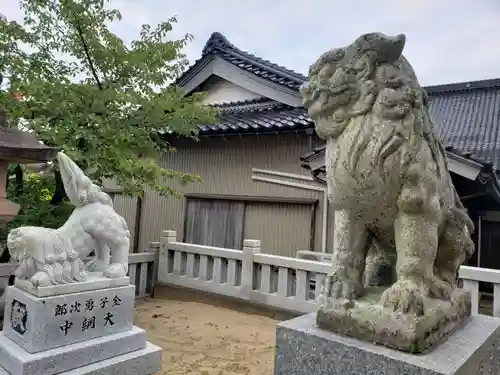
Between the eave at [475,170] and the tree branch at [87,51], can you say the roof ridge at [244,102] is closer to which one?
the tree branch at [87,51]

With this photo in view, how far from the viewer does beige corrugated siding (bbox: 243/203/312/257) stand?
272 inches

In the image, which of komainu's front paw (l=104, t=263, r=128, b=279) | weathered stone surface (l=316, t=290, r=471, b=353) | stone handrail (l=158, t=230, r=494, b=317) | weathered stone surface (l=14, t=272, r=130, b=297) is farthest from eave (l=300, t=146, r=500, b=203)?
weathered stone surface (l=14, t=272, r=130, b=297)

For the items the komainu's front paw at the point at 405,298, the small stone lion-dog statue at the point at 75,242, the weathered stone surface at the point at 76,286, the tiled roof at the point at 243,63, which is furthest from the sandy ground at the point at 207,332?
the tiled roof at the point at 243,63

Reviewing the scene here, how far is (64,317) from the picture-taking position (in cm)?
304

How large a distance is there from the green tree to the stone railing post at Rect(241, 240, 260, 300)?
5.44 feet

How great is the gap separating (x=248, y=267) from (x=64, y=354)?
3135 millimetres

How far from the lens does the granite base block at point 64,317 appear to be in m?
2.92

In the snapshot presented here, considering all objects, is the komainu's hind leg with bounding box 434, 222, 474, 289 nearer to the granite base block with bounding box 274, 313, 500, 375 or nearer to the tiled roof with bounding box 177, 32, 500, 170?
the granite base block with bounding box 274, 313, 500, 375

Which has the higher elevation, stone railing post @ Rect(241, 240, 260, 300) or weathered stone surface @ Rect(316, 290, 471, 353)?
weathered stone surface @ Rect(316, 290, 471, 353)

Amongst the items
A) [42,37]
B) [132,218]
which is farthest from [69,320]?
[132,218]

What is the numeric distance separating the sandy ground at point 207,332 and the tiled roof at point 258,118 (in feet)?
10.6

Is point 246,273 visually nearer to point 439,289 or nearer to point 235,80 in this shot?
→ point 439,289

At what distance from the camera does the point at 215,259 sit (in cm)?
616

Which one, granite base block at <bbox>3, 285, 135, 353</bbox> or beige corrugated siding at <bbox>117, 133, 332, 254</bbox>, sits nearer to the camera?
granite base block at <bbox>3, 285, 135, 353</bbox>
